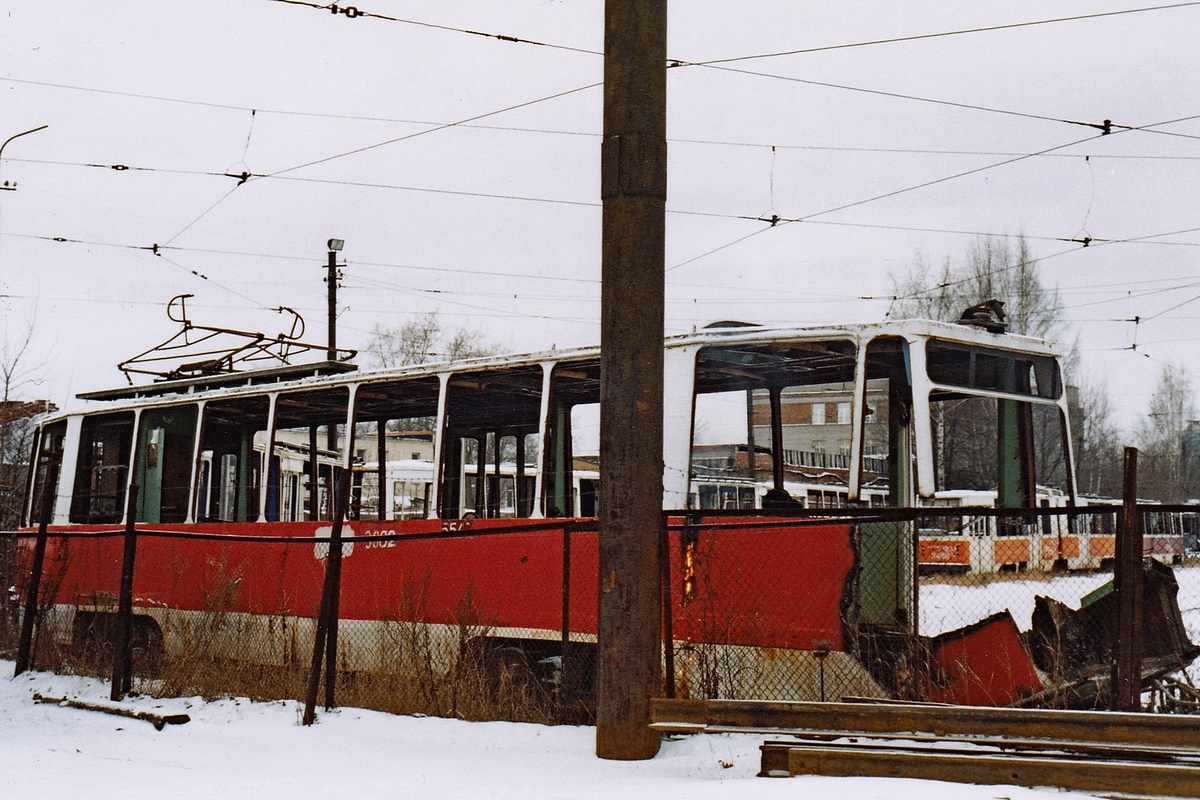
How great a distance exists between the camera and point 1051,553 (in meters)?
16.8

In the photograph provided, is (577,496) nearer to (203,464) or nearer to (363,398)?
→ (363,398)

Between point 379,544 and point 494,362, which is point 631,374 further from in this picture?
point 379,544

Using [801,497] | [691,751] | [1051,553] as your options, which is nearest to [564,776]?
[691,751]

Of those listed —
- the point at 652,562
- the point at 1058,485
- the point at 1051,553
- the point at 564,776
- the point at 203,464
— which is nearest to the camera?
the point at 564,776

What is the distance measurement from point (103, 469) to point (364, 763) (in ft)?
25.3

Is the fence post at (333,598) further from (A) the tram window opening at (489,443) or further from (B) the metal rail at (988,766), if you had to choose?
(B) the metal rail at (988,766)

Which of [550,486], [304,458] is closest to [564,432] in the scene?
[550,486]

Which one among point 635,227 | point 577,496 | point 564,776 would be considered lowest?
point 564,776

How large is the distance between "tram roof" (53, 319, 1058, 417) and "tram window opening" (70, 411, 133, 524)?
32cm

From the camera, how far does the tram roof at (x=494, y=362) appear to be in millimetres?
7527

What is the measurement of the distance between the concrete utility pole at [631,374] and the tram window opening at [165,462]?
7.02 meters

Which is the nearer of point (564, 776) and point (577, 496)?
point (564, 776)

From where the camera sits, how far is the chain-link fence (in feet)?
22.8

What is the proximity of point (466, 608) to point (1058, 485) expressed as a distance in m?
29.0
